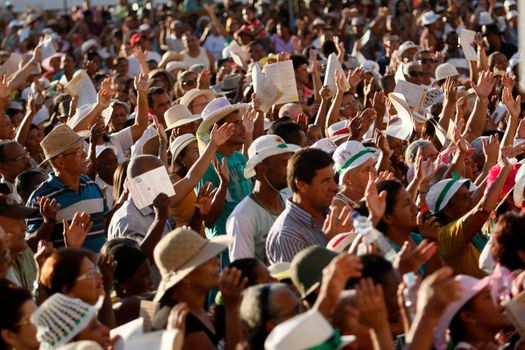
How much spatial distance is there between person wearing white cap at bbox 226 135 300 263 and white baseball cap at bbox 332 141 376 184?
460mm

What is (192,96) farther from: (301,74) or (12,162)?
(12,162)

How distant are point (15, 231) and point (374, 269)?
2357mm

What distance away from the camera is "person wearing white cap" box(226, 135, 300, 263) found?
734 cm

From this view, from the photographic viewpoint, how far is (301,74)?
13.4 metres

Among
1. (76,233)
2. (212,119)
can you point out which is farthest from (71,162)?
(76,233)

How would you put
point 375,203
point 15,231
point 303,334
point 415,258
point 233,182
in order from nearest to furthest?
point 303,334
point 415,258
point 375,203
point 15,231
point 233,182

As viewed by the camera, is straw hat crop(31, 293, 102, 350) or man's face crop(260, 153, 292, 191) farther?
man's face crop(260, 153, 292, 191)

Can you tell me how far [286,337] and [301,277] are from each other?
1235 mm

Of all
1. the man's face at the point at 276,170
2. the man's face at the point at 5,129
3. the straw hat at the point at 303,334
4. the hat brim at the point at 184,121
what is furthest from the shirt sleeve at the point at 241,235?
the man's face at the point at 5,129

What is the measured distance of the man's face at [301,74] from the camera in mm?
13347

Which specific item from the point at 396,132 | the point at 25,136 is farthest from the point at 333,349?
the point at 25,136

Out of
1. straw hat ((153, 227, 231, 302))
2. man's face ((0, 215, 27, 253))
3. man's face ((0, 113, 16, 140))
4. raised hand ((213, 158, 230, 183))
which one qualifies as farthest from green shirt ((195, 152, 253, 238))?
man's face ((0, 113, 16, 140))

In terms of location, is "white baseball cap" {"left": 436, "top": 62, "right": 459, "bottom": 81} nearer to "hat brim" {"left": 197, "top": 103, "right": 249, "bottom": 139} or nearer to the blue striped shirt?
"hat brim" {"left": 197, "top": 103, "right": 249, "bottom": 139}

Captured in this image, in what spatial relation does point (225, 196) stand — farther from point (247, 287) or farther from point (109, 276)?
point (247, 287)
